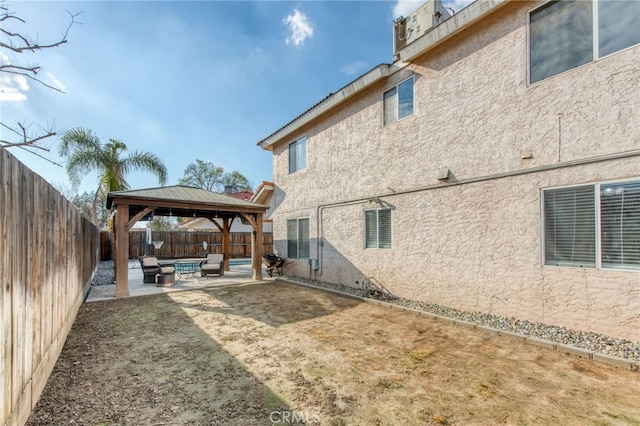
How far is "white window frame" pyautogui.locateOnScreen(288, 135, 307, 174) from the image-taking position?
11.8 metres

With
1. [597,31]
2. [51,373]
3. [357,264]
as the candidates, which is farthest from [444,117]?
[51,373]

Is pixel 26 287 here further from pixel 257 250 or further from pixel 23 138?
pixel 257 250

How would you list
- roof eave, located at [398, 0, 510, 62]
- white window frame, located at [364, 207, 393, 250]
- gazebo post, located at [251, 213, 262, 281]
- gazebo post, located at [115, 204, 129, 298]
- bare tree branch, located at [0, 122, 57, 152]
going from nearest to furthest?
bare tree branch, located at [0, 122, 57, 152] < roof eave, located at [398, 0, 510, 62] < white window frame, located at [364, 207, 393, 250] < gazebo post, located at [115, 204, 129, 298] < gazebo post, located at [251, 213, 262, 281]

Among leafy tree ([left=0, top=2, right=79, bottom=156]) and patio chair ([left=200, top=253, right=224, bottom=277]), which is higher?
leafy tree ([left=0, top=2, right=79, bottom=156])

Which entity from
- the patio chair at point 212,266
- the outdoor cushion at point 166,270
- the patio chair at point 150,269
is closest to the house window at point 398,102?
A: the patio chair at point 212,266

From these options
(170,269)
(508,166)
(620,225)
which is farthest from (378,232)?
(170,269)

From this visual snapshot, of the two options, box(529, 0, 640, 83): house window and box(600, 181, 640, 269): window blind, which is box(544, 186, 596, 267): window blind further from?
box(529, 0, 640, 83): house window

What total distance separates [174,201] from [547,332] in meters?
10.2

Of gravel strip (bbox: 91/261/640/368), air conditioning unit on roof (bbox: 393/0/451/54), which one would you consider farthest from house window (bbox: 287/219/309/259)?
air conditioning unit on roof (bbox: 393/0/451/54)

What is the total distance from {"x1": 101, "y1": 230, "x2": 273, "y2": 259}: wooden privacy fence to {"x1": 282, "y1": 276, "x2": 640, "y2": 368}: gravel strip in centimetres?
1471

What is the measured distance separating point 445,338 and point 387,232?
359 cm

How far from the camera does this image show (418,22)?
800cm

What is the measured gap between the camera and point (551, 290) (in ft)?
16.8

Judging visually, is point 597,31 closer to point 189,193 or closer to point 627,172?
point 627,172
